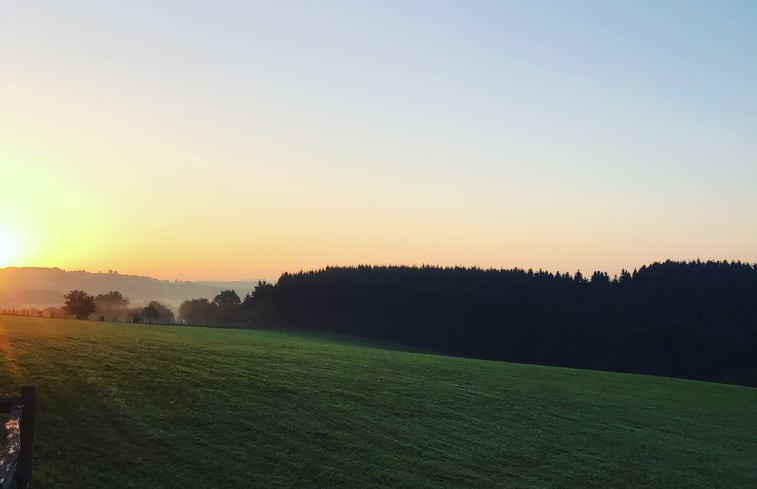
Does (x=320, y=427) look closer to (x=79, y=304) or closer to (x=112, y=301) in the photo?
(x=79, y=304)

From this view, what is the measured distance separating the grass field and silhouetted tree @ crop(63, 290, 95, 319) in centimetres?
5847

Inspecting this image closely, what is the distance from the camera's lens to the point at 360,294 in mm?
114062

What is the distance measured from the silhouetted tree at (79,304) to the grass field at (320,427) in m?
58.5

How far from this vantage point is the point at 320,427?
1994 centimetres

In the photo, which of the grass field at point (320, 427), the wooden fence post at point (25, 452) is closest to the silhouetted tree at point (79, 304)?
the grass field at point (320, 427)

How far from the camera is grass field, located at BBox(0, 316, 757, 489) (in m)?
15.7

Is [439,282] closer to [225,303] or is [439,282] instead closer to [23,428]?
[225,303]

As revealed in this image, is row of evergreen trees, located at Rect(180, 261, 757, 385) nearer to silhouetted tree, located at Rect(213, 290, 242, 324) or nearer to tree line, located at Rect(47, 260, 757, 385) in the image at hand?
tree line, located at Rect(47, 260, 757, 385)

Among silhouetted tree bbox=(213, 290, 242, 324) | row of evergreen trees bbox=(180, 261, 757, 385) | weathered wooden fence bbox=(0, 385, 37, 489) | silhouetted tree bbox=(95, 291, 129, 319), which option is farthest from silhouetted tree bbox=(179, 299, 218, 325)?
weathered wooden fence bbox=(0, 385, 37, 489)

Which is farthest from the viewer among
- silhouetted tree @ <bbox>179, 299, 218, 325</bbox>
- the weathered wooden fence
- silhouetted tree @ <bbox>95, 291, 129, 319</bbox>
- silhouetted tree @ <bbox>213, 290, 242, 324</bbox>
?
silhouetted tree @ <bbox>95, 291, 129, 319</bbox>

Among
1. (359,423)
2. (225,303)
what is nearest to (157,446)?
(359,423)

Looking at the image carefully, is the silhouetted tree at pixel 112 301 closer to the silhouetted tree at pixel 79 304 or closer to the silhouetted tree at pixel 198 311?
the silhouetted tree at pixel 198 311

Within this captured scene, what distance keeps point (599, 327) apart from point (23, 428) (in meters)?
102

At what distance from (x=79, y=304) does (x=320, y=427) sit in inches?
3119
